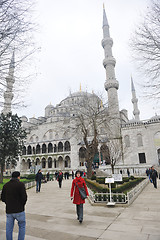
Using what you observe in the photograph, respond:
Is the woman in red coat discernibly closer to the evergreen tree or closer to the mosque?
the mosque

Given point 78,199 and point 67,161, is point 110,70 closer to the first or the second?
point 67,161

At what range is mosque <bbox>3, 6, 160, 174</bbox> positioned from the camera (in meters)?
28.9

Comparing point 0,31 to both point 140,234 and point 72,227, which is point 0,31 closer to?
point 72,227

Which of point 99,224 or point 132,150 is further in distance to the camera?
point 132,150

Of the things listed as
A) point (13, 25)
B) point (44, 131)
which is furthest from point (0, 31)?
point (44, 131)

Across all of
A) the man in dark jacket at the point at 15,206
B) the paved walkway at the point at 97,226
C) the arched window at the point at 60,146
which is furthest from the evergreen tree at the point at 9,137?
the arched window at the point at 60,146

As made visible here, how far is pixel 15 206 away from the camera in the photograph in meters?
3.11

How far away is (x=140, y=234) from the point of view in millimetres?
3699

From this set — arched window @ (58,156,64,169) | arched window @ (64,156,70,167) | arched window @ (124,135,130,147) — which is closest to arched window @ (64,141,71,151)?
arched window @ (64,156,70,167)

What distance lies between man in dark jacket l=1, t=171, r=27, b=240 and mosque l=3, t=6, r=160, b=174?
16.4m

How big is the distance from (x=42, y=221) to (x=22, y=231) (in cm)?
225

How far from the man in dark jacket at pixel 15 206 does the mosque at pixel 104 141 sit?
53.9 ft

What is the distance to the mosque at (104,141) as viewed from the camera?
2888 cm

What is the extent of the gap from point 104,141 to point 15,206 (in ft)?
77.5
